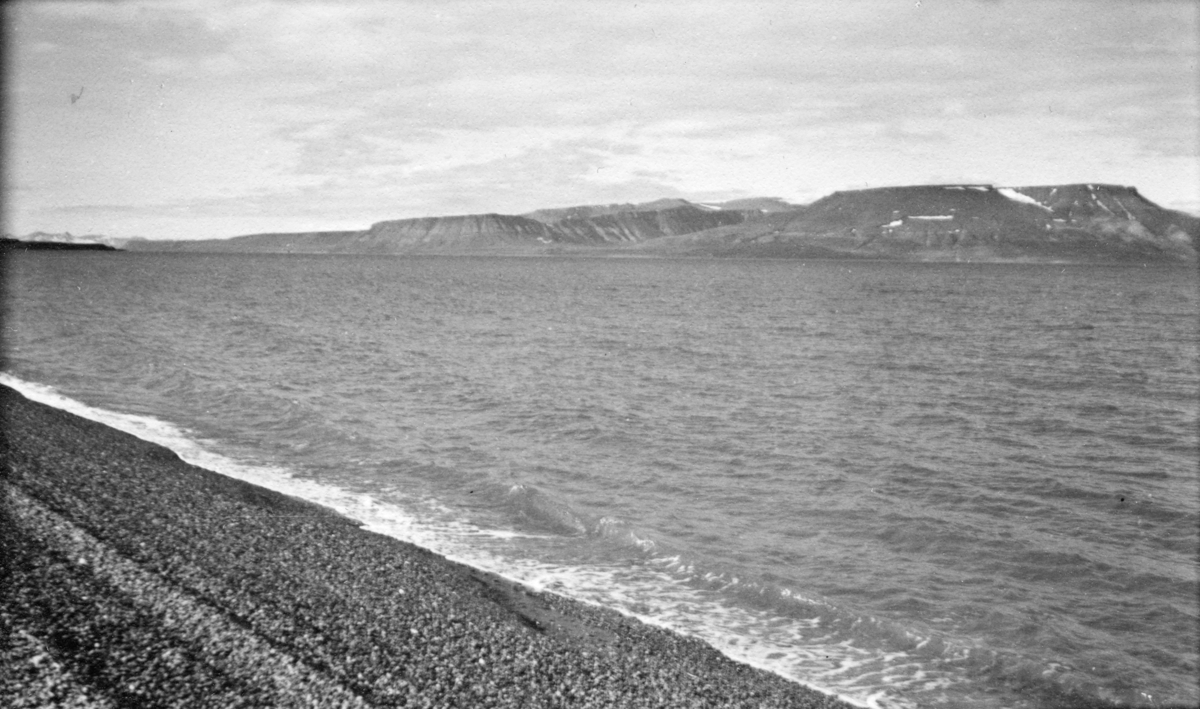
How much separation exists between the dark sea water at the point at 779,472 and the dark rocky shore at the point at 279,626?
209 centimetres

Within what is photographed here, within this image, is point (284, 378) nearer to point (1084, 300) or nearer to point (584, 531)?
point (584, 531)

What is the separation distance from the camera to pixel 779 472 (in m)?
21.4

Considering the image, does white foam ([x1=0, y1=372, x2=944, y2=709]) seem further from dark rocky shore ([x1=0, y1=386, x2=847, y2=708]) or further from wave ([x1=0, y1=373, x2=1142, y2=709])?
dark rocky shore ([x1=0, y1=386, x2=847, y2=708])

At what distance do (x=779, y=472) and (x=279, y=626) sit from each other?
14503 millimetres

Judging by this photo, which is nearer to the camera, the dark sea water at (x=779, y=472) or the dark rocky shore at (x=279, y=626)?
the dark rocky shore at (x=279, y=626)

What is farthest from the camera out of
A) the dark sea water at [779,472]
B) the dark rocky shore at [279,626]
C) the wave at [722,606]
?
the dark sea water at [779,472]

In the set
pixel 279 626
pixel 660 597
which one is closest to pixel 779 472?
pixel 660 597

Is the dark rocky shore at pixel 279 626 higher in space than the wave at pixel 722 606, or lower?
higher

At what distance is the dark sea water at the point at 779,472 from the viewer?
12812mm

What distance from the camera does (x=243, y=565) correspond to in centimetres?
1145

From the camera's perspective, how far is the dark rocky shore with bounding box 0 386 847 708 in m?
8.02

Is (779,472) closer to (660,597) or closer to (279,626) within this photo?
(660,597)

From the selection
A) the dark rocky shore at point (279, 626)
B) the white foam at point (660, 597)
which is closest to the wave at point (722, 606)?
the white foam at point (660, 597)

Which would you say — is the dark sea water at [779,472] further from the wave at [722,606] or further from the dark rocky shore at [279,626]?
the dark rocky shore at [279,626]
